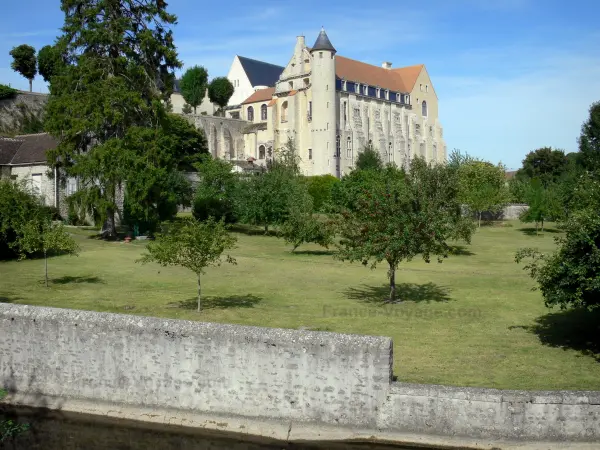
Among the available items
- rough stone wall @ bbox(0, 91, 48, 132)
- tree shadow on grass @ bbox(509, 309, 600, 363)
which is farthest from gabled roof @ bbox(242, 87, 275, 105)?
tree shadow on grass @ bbox(509, 309, 600, 363)

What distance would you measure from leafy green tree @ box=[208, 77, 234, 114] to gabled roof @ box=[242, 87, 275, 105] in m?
5.07

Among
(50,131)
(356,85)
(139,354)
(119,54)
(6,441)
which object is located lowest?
(6,441)

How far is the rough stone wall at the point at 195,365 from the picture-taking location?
12.3 metres

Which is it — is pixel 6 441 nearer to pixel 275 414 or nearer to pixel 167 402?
pixel 167 402

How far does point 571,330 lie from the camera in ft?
61.6

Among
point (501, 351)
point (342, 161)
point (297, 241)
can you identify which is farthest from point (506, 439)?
point (342, 161)

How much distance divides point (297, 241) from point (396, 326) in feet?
58.2

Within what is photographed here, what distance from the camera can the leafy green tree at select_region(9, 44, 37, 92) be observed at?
233 feet

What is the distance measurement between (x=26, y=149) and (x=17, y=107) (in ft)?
74.6

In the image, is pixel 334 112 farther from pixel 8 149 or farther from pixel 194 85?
pixel 8 149

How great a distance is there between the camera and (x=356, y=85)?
89125 millimetres

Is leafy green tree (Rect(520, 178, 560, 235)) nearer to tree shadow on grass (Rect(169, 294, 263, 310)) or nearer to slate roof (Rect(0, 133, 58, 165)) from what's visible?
tree shadow on grass (Rect(169, 294, 263, 310))

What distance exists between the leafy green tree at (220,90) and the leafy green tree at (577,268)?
3443 inches

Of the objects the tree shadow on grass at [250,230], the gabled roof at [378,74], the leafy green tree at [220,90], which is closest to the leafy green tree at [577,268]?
the tree shadow on grass at [250,230]
